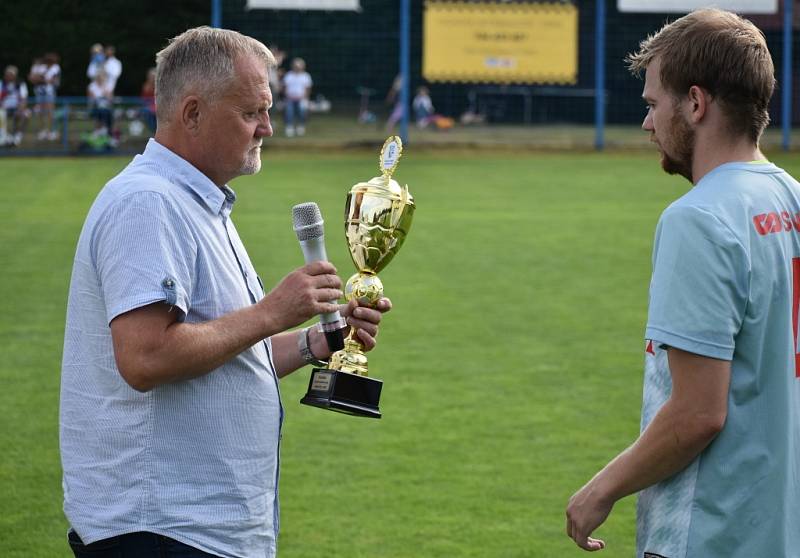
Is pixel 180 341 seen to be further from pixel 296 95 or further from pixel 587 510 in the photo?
pixel 296 95

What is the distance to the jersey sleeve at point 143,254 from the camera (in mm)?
2682

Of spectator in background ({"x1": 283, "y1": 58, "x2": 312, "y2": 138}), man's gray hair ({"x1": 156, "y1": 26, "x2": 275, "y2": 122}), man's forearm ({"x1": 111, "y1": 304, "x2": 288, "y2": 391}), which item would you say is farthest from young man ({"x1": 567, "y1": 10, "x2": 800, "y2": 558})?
spectator in background ({"x1": 283, "y1": 58, "x2": 312, "y2": 138})

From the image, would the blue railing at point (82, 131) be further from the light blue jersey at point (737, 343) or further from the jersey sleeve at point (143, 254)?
the light blue jersey at point (737, 343)

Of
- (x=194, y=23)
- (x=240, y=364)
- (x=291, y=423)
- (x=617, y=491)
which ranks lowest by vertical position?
(x=291, y=423)

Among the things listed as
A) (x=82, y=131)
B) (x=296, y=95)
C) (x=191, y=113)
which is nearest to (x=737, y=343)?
(x=191, y=113)

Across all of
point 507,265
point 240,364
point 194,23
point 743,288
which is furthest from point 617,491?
point 194,23

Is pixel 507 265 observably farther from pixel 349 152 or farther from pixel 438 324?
pixel 349 152

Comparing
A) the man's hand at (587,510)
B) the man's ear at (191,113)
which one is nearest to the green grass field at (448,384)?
the man's hand at (587,510)

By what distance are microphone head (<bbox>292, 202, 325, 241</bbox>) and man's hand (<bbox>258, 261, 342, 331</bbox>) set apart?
15cm

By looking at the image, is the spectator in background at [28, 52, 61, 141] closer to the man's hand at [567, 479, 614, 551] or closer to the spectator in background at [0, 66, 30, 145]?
the spectator in background at [0, 66, 30, 145]

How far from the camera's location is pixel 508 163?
2544 centimetres

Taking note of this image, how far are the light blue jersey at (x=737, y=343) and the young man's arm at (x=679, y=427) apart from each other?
4 cm

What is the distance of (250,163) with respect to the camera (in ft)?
10.0

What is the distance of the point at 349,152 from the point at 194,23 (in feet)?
49.9
